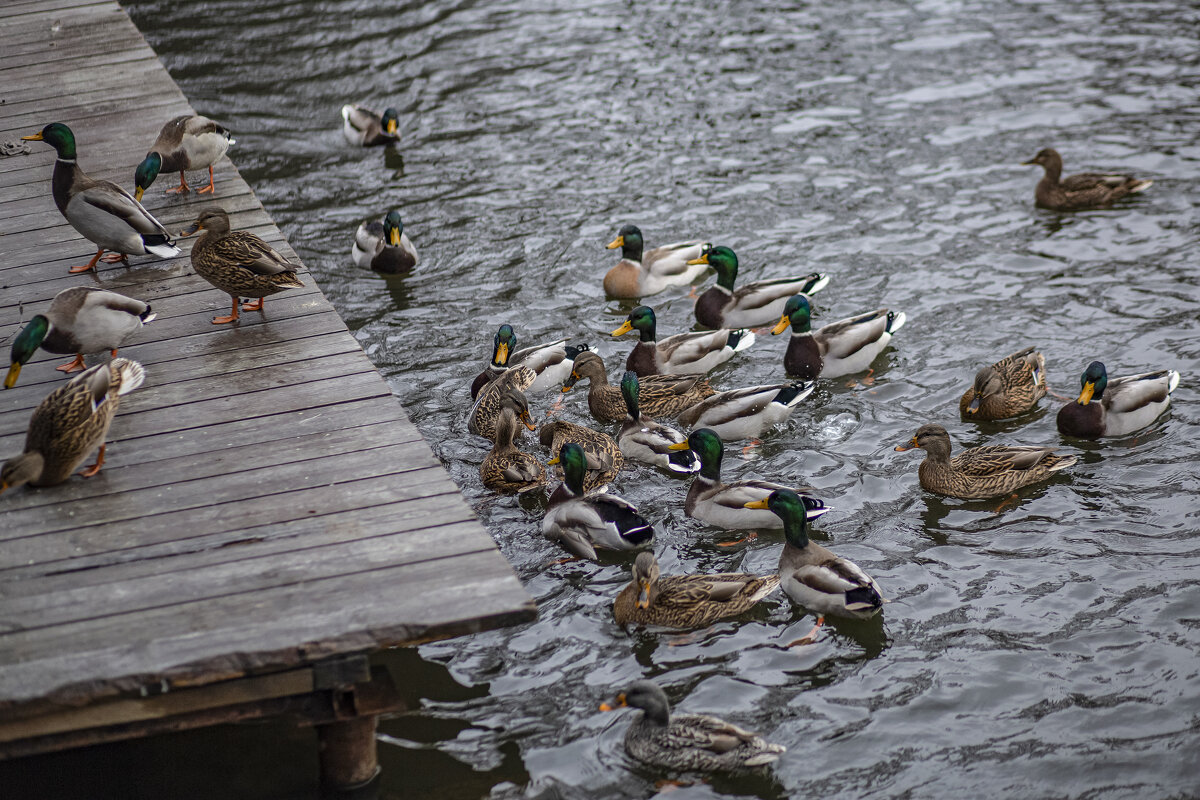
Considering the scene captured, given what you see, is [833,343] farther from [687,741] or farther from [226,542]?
[226,542]

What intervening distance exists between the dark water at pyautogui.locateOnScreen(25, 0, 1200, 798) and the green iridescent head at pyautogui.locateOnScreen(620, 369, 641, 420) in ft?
1.69

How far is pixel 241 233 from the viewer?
6.70 m

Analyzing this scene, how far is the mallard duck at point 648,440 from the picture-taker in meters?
7.42

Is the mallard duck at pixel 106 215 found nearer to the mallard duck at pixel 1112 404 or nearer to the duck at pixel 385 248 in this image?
the duck at pixel 385 248

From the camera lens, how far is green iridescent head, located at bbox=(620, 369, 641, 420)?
7.70 m

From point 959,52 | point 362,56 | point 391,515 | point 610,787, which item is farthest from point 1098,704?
point 362,56

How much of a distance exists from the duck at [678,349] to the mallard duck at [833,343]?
0.42 metres

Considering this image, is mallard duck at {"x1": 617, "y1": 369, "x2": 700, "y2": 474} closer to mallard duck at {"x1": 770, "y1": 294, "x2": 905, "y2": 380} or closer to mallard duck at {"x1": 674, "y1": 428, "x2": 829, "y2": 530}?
mallard duck at {"x1": 674, "y1": 428, "x2": 829, "y2": 530}

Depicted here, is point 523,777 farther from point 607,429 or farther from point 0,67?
point 0,67

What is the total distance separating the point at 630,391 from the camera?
773 cm

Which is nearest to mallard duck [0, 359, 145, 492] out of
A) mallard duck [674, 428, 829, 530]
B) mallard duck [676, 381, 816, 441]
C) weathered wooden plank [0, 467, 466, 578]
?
weathered wooden plank [0, 467, 466, 578]

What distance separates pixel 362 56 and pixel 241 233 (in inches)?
342

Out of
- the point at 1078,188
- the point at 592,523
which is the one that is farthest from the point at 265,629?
the point at 1078,188

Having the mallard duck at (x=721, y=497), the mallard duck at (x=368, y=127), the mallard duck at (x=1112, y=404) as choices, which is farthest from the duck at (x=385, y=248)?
the mallard duck at (x=1112, y=404)
